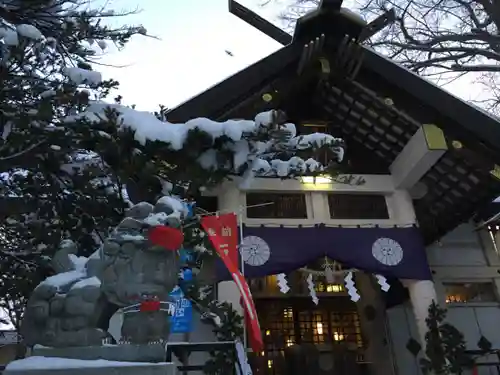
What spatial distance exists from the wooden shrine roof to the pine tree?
2.70 metres

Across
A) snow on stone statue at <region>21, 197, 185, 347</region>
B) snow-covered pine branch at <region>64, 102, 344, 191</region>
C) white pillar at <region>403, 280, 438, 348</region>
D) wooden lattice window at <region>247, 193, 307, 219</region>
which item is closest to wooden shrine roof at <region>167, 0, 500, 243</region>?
wooden lattice window at <region>247, 193, 307, 219</region>

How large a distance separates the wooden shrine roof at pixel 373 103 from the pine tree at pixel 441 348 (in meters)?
2.70

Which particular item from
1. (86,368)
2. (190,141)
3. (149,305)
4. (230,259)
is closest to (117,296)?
(149,305)

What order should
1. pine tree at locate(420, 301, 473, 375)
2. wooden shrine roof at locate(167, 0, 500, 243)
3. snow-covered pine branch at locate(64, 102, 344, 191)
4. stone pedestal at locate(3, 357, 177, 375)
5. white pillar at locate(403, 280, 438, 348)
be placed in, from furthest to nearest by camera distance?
white pillar at locate(403, 280, 438, 348)
wooden shrine roof at locate(167, 0, 500, 243)
pine tree at locate(420, 301, 473, 375)
snow-covered pine branch at locate(64, 102, 344, 191)
stone pedestal at locate(3, 357, 177, 375)

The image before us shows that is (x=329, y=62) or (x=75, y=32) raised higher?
(x=329, y=62)

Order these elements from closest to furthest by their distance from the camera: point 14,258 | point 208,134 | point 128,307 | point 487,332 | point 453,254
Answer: point 128,307
point 208,134
point 14,258
point 487,332
point 453,254

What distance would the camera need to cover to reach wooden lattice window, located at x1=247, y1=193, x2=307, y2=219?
8.60 metres

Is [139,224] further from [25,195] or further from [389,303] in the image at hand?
[389,303]

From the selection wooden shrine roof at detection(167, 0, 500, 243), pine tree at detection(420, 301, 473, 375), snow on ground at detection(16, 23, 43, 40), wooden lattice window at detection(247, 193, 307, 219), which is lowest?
pine tree at detection(420, 301, 473, 375)

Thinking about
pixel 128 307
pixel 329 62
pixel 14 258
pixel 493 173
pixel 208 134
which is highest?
pixel 329 62

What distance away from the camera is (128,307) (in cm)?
279

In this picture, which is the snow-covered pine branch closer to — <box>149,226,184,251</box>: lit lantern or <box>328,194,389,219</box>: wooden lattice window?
<box>149,226,184,251</box>: lit lantern

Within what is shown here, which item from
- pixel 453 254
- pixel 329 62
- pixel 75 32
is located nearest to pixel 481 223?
pixel 453 254

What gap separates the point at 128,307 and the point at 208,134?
145 centimetres
